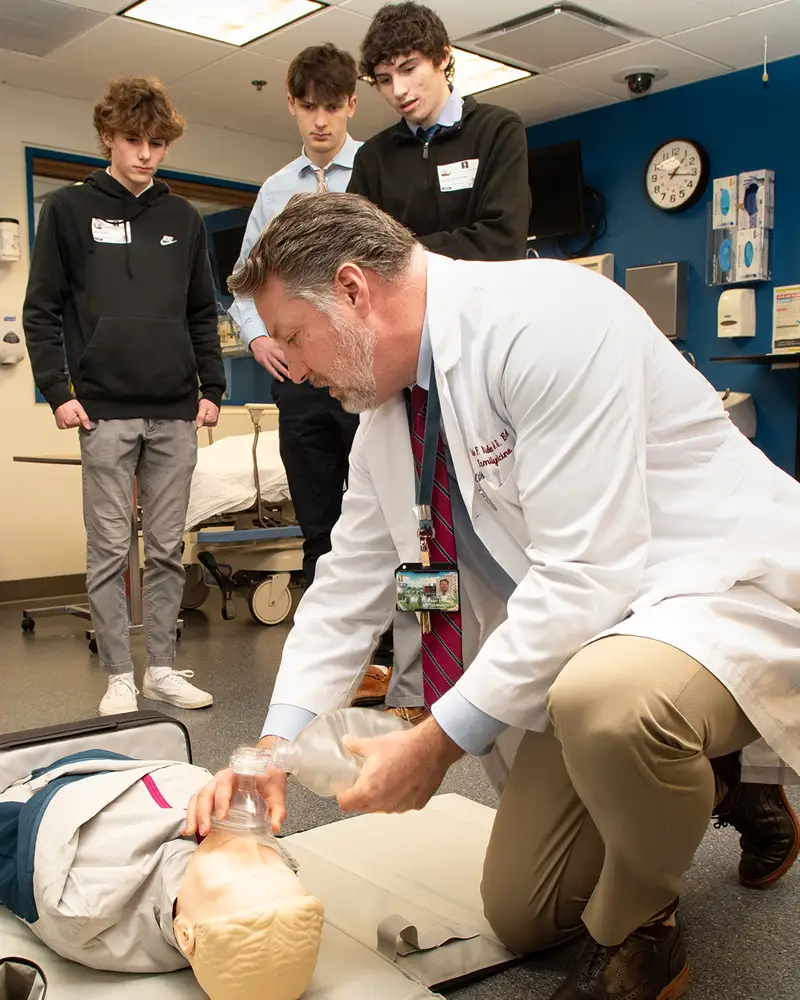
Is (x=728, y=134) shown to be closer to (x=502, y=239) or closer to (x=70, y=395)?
(x=502, y=239)

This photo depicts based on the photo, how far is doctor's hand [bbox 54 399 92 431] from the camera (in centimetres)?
274

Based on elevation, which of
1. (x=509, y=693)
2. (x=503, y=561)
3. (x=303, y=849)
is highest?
(x=503, y=561)

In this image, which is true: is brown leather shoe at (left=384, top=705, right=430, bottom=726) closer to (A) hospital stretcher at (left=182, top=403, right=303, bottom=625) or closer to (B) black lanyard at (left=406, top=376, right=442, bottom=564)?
(B) black lanyard at (left=406, top=376, right=442, bottom=564)

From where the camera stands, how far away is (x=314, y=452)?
9.20 ft

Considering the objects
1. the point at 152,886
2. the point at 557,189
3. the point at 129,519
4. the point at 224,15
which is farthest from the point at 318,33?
the point at 152,886

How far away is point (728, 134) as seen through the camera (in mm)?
5418

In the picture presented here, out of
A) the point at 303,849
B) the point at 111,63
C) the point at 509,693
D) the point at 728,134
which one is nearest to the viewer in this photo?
the point at 509,693

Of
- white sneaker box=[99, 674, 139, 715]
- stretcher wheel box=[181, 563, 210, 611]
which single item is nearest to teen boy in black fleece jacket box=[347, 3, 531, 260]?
white sneaker box=[99, 674, 139, 715]

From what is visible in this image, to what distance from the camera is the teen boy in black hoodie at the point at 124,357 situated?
280cm

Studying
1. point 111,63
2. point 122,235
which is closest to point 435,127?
point 122,235

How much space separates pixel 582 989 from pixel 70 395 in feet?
6.88

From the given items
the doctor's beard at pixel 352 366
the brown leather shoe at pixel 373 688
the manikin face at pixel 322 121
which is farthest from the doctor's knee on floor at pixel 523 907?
the manikin face at pixel 322 121

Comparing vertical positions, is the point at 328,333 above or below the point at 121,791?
above

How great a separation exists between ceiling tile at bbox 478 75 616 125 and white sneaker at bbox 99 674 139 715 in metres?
3.87
